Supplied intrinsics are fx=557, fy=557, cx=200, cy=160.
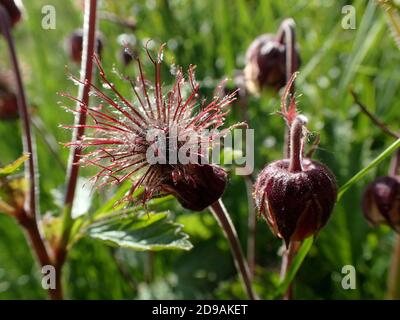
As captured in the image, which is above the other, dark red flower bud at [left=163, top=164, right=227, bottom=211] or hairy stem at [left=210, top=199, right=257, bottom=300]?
dark red flower bud at [left=163, top=164, right=227, bottom=211]

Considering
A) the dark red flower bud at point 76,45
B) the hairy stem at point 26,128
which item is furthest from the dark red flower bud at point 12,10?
the dark red flower bud at point 76,45

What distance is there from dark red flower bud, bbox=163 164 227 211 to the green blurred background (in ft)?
2.16

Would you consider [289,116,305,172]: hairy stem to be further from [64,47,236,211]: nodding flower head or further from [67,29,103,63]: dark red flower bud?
[67,29,103,63]: dark red flower bud

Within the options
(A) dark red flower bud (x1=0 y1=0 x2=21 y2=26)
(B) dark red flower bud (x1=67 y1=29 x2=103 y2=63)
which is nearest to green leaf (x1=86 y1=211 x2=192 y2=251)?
(A) dark red flower bud (x1=0 y1=0 x2=21 y2=26)

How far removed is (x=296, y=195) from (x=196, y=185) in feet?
0.55

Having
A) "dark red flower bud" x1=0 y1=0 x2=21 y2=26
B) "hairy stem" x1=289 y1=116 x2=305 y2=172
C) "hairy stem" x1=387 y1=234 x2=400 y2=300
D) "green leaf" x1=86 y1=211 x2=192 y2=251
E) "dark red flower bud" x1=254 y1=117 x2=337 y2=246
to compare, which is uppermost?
"dark red flower bud" x1=0 y1=0 x2=21 y2=26

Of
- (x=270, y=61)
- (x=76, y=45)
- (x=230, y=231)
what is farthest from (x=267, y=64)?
(x=76, y=45)

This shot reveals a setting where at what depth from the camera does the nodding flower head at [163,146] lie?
3.10 feet

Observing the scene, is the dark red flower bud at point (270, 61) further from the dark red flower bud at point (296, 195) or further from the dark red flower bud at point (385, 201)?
the dark red flower bud at point (296, 195)

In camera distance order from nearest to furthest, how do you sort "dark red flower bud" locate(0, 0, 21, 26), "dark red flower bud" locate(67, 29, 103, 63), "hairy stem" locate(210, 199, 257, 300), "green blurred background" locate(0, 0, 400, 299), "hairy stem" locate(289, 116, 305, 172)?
"hairy stem" locate(289, 116, 305, 172) < "hairy stem" locate(210, 199, 257, 300) < "dark red flower bud" locate(0, 0, 21, 26) < "green blurred background" locate(0, 0, 400, 299) < "dark red flower bud" locate(67, 29, 103, 63)

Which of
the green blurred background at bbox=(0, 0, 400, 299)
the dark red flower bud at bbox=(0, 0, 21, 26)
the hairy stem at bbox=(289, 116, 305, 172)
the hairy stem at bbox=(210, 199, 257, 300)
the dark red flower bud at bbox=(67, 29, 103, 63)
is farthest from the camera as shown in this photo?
the dark red flower bud at bbox=(67, 29, 103, 63)

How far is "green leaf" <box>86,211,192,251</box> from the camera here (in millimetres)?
1065
